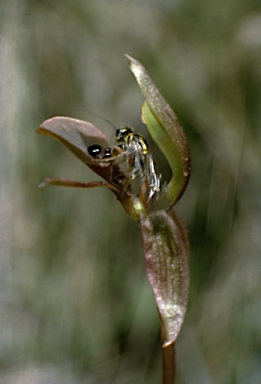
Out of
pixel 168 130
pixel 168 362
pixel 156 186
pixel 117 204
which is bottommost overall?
pixel 168 362

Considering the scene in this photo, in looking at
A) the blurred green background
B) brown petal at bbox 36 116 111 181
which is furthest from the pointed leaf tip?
the blurred green background

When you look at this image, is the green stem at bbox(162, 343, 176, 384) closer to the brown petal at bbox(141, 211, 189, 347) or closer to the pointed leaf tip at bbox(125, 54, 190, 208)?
the brown petal at bbox(141, 211, 189, 347)

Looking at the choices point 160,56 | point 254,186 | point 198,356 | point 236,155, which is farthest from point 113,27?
point 198,356

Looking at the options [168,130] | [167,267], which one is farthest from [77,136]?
[167,267]

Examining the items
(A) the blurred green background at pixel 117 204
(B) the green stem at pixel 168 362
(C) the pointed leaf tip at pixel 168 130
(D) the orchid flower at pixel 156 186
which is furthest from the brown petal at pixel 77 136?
(B) the green stem at pixel 168 362

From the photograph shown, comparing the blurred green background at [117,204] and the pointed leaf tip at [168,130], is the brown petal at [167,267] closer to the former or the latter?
the pointed leaf tip at [168,130]

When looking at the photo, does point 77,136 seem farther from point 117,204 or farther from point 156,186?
point 117,204

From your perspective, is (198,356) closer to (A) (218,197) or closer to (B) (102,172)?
(A) (218,197)
